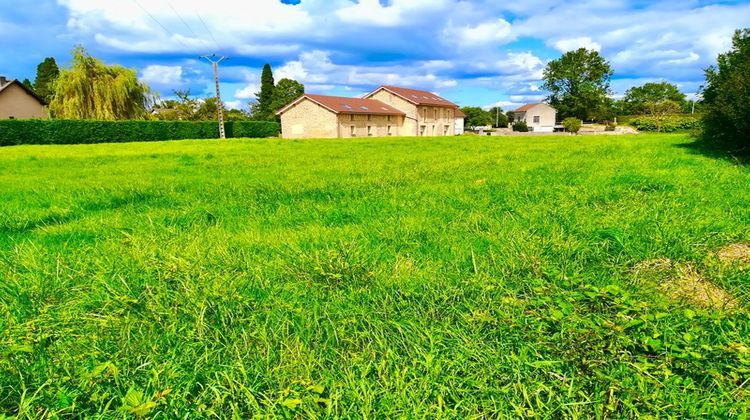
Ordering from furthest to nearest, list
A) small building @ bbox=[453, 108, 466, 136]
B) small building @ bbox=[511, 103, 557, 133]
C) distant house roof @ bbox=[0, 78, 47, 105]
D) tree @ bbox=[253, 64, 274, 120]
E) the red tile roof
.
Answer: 1. the red tile roof
2. small building @ bbox=[511, 103, 557, 133]
3. tree @ bbox=[253, 64, 274, 120]
4. small building @ bbox=[453, 108, 466, 136]
5. distant house roof @ bbox=[0, 78, 47, 105]

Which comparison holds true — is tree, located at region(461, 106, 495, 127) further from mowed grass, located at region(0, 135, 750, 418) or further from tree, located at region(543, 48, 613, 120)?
mowed grass, located at region(0, 135, 750, 418)

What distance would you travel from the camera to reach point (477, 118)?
9788cm

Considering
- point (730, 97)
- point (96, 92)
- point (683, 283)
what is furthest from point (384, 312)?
point (96, 92)

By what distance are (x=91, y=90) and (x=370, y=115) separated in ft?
92.0

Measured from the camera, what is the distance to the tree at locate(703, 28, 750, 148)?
8.60 meters

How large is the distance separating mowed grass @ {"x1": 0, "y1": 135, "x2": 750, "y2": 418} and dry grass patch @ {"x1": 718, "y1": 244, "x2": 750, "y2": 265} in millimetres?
27

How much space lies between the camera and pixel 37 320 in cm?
226

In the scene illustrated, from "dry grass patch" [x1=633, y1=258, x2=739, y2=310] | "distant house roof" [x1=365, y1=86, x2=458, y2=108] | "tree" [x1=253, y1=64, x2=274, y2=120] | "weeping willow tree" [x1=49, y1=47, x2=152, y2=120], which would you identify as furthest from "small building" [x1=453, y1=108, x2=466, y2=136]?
"dry grass patch" [x1=633, y1=258, x2=739, y2=310]

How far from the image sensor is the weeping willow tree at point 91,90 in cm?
3731

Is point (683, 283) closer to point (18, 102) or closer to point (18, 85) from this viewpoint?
point (18, 85)

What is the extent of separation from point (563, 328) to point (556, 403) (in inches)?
18.2

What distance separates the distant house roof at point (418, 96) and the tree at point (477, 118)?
37128 millimetres

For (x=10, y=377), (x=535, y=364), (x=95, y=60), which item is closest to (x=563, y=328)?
(x=535, y=364)

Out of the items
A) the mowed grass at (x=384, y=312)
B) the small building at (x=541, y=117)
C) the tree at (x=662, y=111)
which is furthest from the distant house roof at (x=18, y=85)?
the small building at (x=541, y=117)
